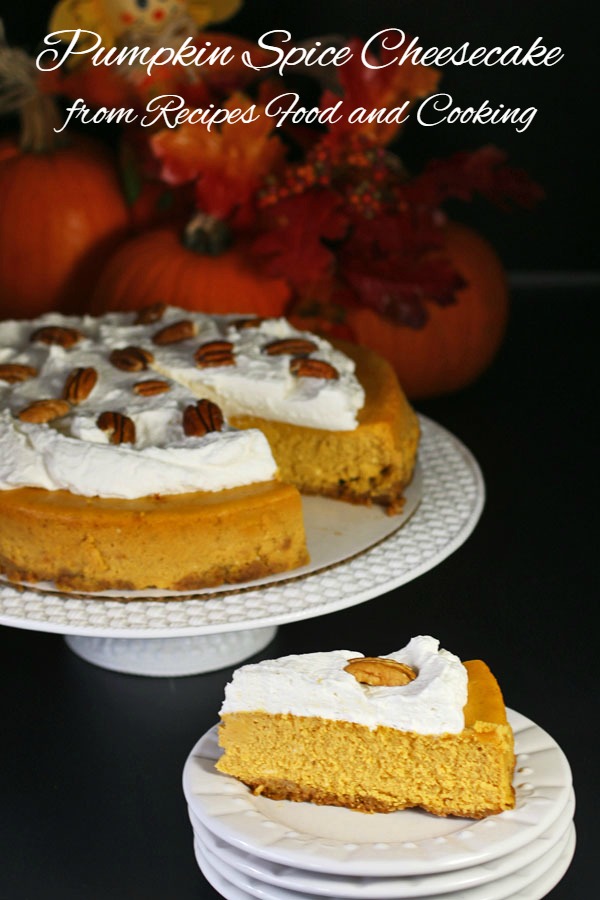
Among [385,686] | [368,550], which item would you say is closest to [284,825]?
[385,686]

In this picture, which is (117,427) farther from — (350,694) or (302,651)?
(350,694)

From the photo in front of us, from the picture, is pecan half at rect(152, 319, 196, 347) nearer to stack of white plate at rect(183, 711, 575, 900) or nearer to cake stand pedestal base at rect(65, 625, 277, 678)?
cake stand pedestal base at rect(65, 625, 277, 678)

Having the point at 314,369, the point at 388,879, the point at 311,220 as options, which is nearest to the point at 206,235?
the point at 311,220

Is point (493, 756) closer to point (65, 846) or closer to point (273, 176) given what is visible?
point (65, 846)

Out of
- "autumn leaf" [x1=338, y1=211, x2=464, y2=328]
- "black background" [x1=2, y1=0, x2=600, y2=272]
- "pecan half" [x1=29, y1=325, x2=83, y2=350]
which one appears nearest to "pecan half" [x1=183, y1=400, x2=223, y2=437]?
"pecan half" [x1=29, y1=325, x2=83, y2=350]

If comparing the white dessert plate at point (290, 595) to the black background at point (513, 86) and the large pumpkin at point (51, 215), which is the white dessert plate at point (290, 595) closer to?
the large pumpkin at point (51, 215)

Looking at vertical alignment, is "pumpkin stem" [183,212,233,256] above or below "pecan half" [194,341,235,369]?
above
